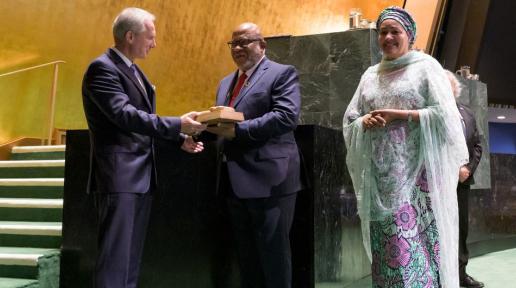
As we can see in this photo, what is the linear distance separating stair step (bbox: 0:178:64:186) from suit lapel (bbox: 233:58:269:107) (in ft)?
7.72

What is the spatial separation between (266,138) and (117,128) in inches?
27.3

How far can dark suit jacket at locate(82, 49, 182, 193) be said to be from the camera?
2.27m

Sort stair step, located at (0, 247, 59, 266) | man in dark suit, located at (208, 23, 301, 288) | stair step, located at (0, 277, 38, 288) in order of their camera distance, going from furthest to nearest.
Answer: stair step, located at (0, 247, 59, 266) → stair step, located at (0, 277, 38, 288) → man in dark suit, located at (208, 23, 301, 288)

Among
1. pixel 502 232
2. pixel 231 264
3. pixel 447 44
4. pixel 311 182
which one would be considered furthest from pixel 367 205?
pixel 447 44

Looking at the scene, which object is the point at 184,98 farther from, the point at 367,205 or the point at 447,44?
the point at 367,205

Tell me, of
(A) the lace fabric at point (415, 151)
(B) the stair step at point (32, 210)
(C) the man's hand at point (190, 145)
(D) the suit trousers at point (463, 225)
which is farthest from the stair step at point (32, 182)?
(D) the suit trousers at point (463, 225)

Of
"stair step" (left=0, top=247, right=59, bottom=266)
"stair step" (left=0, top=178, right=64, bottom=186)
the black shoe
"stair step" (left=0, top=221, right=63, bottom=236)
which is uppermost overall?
"stair step" (left=0, top=178, right=64, bottom=186)

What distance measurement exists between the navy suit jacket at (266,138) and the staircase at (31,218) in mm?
1520

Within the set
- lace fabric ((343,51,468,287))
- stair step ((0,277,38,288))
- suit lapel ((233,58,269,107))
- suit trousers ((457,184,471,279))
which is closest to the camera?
lace fabric ((343,51,468,287))

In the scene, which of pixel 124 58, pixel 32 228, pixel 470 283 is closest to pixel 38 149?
pixel 32 228

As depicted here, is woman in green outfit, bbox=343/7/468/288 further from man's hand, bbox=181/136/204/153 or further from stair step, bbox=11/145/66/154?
stair step, bbox=11/145/66/154

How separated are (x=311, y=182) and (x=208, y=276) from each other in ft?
2.61

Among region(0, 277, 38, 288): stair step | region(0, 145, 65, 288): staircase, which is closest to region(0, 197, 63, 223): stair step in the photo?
region(0, 145, 65, 288): staircase

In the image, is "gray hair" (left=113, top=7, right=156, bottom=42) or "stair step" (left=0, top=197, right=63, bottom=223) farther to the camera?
"stair step" (left=0, top=197, right=63, bottom=223)
